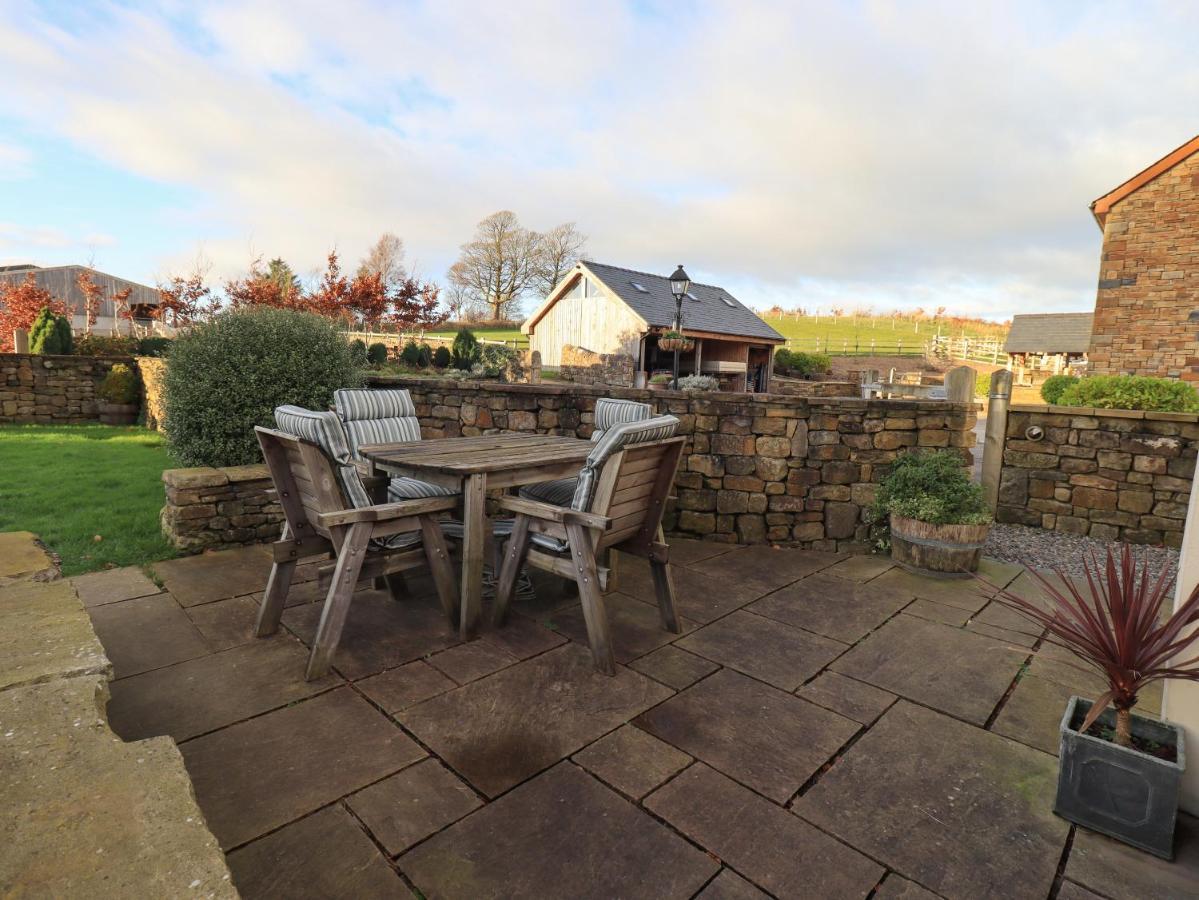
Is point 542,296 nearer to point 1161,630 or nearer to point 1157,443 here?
point 1157,443

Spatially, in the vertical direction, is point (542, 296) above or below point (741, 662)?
above

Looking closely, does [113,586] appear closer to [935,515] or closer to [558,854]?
[558,854]

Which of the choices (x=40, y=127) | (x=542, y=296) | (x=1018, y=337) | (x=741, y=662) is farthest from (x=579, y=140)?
(x=1018, y=337)

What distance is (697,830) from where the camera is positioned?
1.65 meters

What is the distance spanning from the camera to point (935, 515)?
3838 mm

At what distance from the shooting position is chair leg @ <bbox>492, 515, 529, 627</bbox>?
2.79m

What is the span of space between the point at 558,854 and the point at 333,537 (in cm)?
160

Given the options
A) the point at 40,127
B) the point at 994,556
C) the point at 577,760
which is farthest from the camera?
the point at 40,127

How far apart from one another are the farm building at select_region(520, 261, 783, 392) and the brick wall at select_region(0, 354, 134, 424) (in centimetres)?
1299

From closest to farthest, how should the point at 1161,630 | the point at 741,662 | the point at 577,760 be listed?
the point at 1161,630
the point at 577,760
the point at 741,662

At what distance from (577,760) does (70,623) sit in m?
1.72

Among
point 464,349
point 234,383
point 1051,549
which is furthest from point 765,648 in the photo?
point 464,349

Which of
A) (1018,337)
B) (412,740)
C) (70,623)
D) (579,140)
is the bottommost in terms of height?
(412,740)

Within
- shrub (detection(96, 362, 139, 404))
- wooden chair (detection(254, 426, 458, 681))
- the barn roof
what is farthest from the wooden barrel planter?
the barn roof
